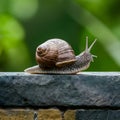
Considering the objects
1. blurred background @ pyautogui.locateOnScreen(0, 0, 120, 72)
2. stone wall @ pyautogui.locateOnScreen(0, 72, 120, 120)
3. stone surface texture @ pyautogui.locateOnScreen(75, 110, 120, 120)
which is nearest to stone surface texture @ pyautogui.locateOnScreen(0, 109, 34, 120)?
stone wall @ pyautogui.locateOnScreen(0, 72, 120, 120)

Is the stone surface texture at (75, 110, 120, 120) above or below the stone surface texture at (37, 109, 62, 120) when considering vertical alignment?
below

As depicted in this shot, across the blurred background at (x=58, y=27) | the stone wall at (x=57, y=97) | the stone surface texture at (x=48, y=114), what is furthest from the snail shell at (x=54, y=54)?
the blurred background at (x=58, y=27)

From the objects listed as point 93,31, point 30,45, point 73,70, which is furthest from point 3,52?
point 73,70

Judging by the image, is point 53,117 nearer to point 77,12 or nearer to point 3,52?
point 3,52

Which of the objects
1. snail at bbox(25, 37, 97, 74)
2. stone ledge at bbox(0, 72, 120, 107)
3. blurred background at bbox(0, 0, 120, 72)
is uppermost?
snail at bbox(25, 37, 97, 74)

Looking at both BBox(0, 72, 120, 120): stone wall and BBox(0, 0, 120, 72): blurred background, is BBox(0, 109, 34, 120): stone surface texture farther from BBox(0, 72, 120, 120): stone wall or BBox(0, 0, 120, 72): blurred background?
BBox(0, 0, 120, 72): blurred background

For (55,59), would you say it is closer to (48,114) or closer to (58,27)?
(48,114)

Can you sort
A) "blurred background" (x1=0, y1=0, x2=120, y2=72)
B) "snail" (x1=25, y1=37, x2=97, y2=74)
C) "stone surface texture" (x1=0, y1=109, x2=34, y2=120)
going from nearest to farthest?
"stone surface texture" (x1=0, y1=109, x2=34, y2=120), "snail" (x1=25, y1=37, x2=97, y2=74), "blurred background" (x1=0, y1=0, x2=120, y2=72)

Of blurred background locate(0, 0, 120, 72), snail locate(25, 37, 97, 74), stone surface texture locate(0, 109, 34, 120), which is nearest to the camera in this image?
stone surface texture locate(0, 109, 34, 120)
